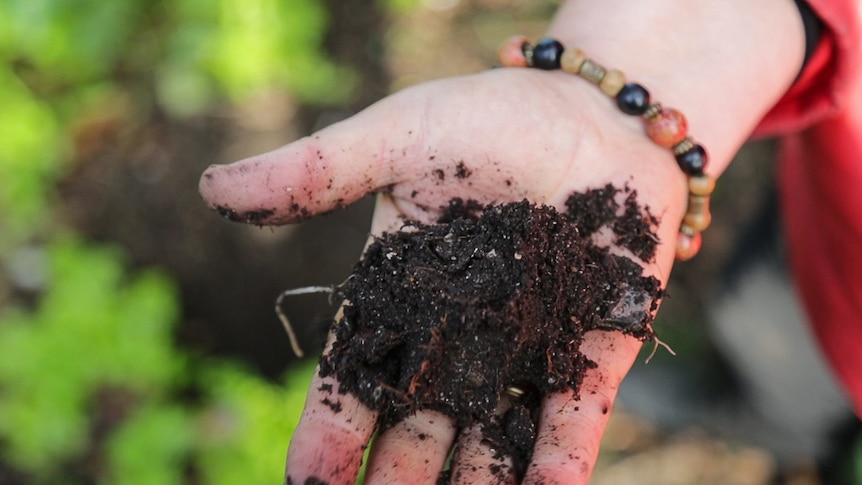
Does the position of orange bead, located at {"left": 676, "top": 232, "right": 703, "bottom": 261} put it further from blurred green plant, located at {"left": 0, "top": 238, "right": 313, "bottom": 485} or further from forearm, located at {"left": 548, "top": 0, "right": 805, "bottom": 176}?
blurred green plant, located at {"left": 0, "top": 238, "right": 313, "bottom": 485}

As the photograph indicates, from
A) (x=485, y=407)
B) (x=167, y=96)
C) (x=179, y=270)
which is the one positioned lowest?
(x=179, y=270)

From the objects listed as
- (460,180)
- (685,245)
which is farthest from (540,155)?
(685,245)

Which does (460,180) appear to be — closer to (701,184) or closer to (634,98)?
(634,98)

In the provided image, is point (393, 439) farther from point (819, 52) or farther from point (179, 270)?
point (179, 270)

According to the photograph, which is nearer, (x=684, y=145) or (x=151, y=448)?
(x=684, y=145)

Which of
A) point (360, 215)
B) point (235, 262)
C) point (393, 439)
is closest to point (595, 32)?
point (393, 439)
